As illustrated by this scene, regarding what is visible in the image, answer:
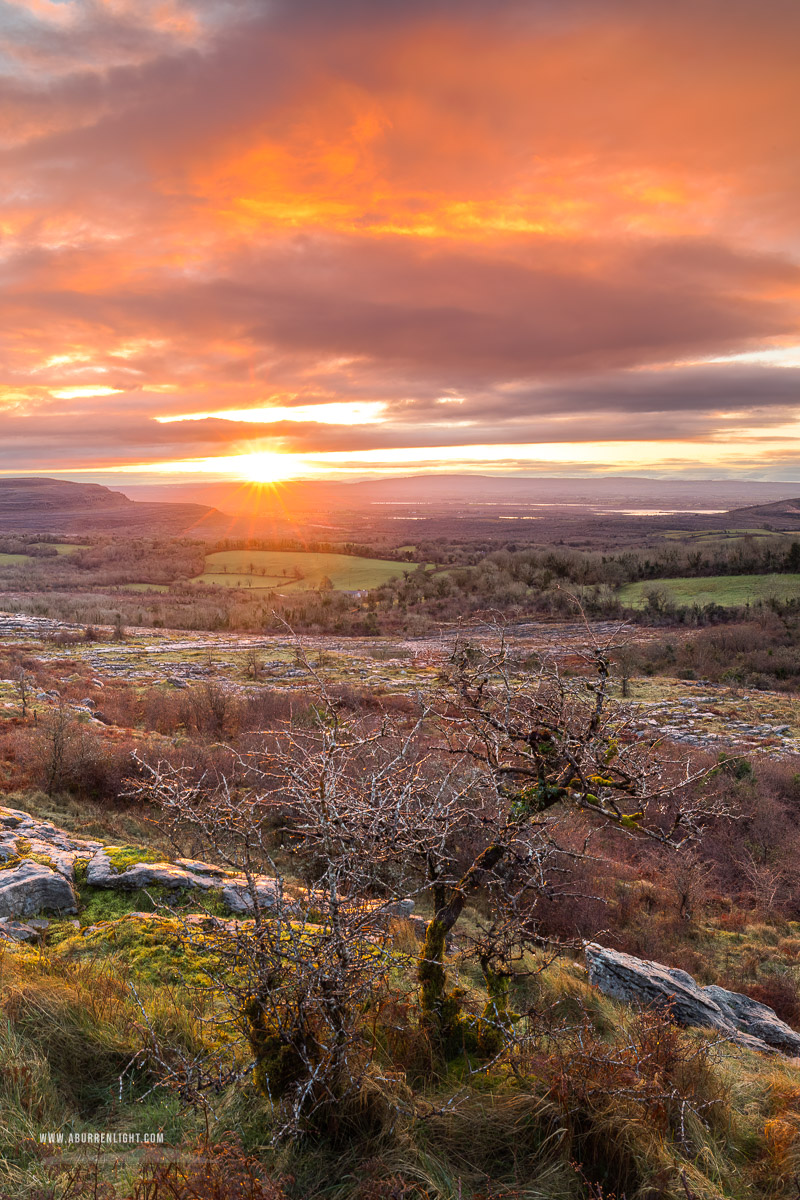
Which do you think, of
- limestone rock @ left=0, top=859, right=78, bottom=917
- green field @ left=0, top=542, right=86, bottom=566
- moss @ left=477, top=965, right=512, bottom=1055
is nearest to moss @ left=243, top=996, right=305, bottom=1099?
moss @ left=477, top=965, right=512, bottom=1055

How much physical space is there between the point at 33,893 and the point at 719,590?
55.0m

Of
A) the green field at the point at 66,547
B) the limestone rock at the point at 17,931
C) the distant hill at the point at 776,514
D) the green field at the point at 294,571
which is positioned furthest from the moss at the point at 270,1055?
the distant hill at the point at 776,514

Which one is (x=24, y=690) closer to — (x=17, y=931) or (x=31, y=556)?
(x=17, y=931)

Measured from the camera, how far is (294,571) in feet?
260

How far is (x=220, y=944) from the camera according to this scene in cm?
336

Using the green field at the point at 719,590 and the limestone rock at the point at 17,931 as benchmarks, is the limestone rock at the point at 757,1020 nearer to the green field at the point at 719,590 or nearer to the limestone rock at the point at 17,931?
the limestone rock at the point at 17,931

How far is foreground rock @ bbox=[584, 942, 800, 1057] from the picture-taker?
6273 mm

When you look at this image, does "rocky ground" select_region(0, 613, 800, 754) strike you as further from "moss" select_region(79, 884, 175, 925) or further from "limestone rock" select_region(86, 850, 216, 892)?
"moss" select_region(79, 884, 175, 925)

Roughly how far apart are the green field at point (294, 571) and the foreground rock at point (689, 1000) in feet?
197

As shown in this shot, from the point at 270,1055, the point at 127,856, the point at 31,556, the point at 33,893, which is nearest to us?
the point at 270,1055

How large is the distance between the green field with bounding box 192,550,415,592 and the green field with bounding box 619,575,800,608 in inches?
1159

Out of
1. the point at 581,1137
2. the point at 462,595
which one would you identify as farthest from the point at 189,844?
the point at 462,595

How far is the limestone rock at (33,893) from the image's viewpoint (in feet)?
19.0

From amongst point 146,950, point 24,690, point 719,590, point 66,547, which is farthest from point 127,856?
point 66,547
